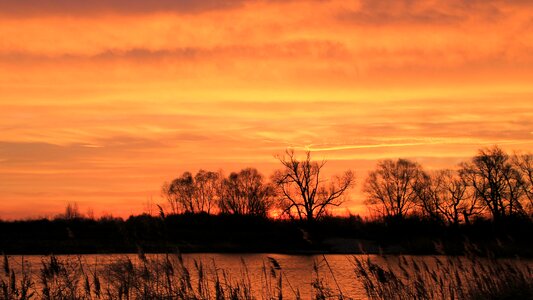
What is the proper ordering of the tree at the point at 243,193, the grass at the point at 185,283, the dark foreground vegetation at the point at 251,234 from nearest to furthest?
the grass at the point at 185,283
the dark foreground vegetation at the point at 251,234
the tree at the point at 243,193

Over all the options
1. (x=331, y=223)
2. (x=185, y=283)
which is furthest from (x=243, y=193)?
(x=185, y=283)

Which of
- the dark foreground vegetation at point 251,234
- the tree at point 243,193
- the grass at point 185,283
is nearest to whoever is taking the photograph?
the grass at point 185,283

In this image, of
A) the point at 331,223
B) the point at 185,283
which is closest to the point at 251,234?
the point at 331,223

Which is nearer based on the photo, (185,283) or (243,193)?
(185,283)

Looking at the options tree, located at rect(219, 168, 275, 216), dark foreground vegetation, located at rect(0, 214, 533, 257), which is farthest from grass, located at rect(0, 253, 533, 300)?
tree, located at rect(219, 168, 275, 216)

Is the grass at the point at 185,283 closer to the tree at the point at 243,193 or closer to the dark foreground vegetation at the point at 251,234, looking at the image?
the dark foreground vegetation at the point at 251,234

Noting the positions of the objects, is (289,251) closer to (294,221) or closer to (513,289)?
(294,221)

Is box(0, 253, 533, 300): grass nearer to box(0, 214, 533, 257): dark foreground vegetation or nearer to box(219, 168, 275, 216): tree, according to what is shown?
box(0, 214, 533, 257): dark foreground vegetation

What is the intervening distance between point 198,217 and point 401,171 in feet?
108

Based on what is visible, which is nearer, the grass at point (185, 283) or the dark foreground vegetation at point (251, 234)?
the grass at point (185, 283)

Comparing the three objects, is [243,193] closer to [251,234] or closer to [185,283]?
[251,234]

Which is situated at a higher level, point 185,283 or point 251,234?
point 251,234

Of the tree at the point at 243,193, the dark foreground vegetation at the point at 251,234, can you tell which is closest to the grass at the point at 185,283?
the dark foreground vegetation at the point at 251,234

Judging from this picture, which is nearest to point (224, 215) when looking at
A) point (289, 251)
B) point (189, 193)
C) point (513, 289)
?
point (289, 251)
